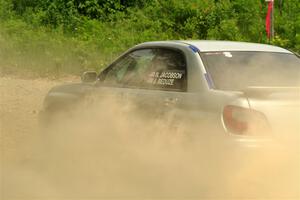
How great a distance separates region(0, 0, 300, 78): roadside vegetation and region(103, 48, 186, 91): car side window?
28.9 ft

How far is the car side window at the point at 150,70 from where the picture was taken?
5188mm

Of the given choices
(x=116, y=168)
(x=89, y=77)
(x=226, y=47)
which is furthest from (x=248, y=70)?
(x=89, y=77)

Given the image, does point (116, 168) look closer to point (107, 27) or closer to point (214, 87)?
point (214, 87)

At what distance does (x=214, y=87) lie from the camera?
4.73 metres

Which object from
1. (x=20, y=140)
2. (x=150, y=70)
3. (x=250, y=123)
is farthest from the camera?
(x=20, y=140)

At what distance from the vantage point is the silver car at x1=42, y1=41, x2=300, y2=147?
168 inches

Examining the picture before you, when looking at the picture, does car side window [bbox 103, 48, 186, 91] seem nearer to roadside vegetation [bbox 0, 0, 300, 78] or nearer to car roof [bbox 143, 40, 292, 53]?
car roof [bbox 143, 40, 292, 53]

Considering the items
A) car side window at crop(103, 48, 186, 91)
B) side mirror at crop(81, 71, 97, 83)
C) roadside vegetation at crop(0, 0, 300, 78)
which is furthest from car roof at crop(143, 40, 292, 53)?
roadside vegetation at crop(0, 0, 300, 78)

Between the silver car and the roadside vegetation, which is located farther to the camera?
the roadside vegetation

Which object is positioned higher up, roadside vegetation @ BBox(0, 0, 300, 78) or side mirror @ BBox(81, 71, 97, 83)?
side mirror @ BBox(81, 71, 97, 83)

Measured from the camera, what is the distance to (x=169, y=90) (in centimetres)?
511

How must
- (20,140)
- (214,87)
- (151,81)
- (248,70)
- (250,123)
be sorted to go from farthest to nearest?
(20,140)
(151,81)
(248,70)
(214,87)
(250,123)

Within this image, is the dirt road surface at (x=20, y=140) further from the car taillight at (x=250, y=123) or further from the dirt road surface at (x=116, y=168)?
the car taillight at (x=250, y=123)

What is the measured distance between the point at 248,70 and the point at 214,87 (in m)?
0.55
